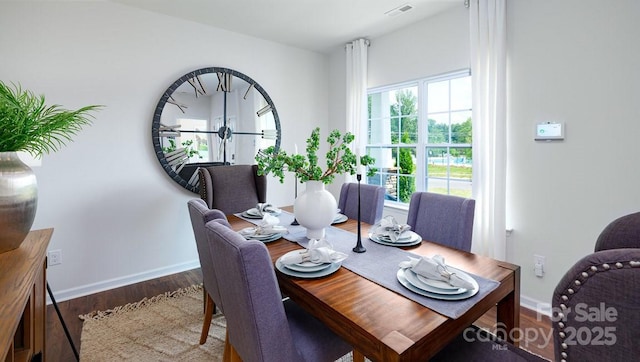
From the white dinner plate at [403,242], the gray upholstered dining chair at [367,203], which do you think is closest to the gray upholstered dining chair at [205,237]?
the white dinner plate at [403,242]

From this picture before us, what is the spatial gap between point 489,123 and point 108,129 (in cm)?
338

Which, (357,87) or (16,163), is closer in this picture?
(16,163)

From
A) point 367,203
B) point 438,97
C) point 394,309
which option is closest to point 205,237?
point 394,309

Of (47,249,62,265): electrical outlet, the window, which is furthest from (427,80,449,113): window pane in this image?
(47,249,62,265): electrical outlet

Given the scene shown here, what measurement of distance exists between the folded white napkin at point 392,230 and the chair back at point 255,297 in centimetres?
83

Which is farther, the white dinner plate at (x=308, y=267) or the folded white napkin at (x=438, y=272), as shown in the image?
the white dinner plate at (x=308, y=267)

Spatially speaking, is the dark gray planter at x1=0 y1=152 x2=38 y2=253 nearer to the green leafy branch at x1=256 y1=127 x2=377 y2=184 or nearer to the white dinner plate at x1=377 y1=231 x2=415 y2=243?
the green leafy branch at x1=256 y1=127 x2=377 y2=184

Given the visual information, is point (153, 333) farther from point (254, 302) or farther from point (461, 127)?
point (461, 127)

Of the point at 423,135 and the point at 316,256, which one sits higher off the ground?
the point at 423,135

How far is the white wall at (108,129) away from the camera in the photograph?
2.48 meters

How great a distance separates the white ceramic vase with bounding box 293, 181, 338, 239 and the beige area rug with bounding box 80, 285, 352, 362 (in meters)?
0.86

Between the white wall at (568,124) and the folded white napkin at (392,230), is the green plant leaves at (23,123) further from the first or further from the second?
the white wall at (568,124)

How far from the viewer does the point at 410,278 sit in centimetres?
122

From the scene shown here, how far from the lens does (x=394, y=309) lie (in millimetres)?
1052
